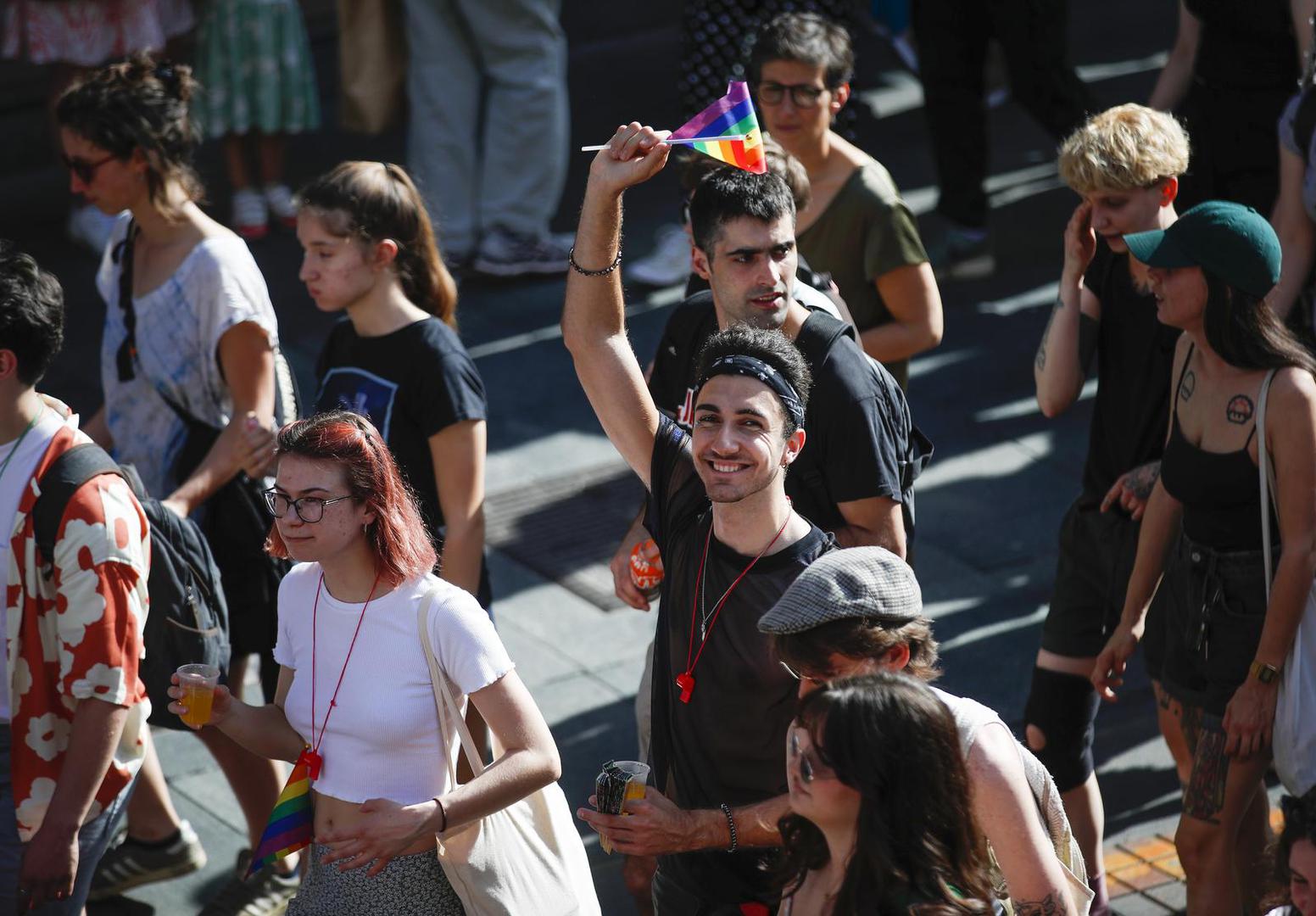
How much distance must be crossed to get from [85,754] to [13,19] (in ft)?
22.2

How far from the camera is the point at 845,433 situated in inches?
161

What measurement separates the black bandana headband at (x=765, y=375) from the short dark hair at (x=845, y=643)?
621 millimetres

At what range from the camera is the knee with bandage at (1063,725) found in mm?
4934

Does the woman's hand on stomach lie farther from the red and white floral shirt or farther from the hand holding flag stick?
the hand holding flag stick

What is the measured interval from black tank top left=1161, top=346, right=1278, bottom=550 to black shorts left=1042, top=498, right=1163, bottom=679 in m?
0.42

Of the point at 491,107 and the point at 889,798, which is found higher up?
the point at 889,798

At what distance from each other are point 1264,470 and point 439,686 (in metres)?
2.11

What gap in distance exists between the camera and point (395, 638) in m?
3.63

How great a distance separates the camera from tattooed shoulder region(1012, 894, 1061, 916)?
2969 millimetres

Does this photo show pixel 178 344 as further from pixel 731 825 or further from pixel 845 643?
pixel 845 643

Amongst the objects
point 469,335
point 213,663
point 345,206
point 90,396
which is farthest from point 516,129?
point 213,663

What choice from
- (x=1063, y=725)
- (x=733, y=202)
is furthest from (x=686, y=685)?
(x=1063, y=725)

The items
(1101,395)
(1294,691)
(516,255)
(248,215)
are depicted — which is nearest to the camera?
(1294,691)

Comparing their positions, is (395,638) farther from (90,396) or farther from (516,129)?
(516,129)
